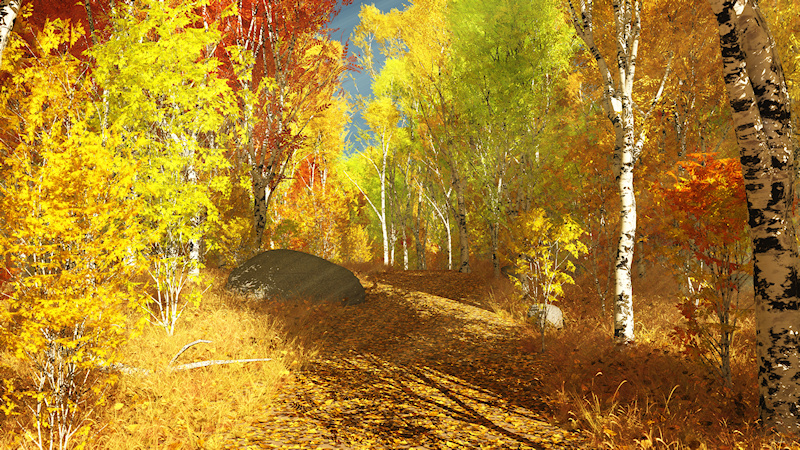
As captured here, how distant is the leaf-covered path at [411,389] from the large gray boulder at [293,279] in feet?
2.86

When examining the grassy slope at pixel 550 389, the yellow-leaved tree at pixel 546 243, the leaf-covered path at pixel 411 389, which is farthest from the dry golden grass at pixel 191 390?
the yellow-leaved tree at pixel 546 243

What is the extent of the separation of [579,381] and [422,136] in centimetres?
1499

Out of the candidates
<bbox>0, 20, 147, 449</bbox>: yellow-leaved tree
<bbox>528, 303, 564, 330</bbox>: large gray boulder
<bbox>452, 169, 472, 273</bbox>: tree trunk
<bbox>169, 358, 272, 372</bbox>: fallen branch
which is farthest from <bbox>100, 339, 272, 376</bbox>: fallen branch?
<bbox>452, 169, 472, 273</bbox>: tree trunk

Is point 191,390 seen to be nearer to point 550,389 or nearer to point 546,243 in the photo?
point 550,389

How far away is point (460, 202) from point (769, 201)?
13373mm

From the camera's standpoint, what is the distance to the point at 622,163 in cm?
743

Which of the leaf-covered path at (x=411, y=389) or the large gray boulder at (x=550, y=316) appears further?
the large gray boulder at (x=550, y=316)

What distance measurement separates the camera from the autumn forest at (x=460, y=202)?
13.0 ft

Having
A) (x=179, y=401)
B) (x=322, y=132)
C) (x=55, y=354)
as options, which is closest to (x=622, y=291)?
(x=179, y=401)

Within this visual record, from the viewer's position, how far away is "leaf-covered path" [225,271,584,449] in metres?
4.64

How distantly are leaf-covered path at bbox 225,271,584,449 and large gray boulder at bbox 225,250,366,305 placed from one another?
871 millimetres

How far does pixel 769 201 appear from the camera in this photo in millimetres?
3881

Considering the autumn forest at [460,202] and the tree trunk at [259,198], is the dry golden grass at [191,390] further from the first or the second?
the tree trunk at [259,198]

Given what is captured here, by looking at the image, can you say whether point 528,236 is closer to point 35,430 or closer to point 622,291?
point 622,291
